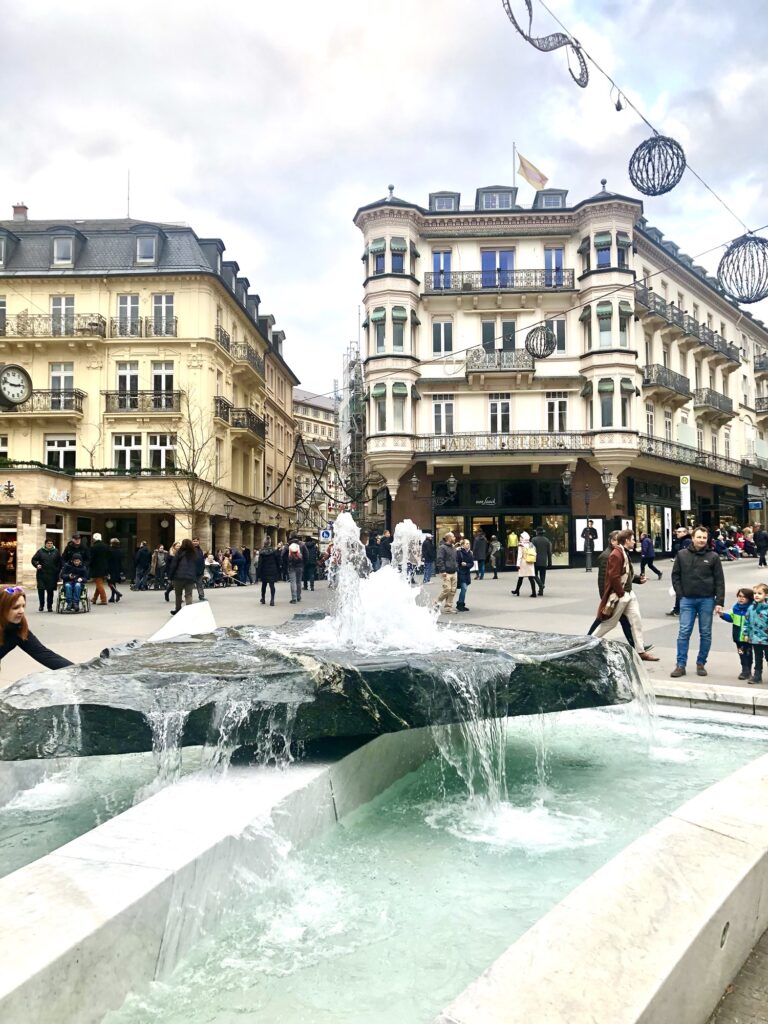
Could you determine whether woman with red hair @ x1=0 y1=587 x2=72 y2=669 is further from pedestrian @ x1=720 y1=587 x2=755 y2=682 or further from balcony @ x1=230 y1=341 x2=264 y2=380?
balcony @ x1=230 y1=341 x2=264 y2=380

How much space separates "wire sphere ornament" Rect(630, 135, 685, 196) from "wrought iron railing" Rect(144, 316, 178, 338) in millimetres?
29802

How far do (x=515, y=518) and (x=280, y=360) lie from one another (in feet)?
80.3

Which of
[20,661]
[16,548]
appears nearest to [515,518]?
[16,548]

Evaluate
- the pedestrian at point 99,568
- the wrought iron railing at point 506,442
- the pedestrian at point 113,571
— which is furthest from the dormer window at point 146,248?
the pedestrian at point 99,568

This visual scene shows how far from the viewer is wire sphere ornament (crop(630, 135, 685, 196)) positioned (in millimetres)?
8930

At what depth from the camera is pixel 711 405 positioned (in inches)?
1667

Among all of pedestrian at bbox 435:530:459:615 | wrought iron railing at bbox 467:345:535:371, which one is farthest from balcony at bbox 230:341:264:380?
pedestrian at bbox 435:530:459:615

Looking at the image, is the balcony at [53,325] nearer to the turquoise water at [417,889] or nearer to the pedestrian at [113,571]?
the pedestrian at [113,571]

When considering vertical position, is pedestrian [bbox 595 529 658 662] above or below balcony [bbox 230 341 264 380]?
below

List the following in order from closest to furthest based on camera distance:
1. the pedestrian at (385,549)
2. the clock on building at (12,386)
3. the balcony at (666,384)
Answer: the clock on building at (12,386) < the pedestrian at (385,549) < the balcony at (666,384)

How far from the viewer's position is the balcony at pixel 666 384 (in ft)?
121

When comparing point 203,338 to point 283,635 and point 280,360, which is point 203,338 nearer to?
point 280,360

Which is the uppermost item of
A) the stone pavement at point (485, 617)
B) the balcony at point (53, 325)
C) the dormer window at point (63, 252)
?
the dormer window at point (63, 252)

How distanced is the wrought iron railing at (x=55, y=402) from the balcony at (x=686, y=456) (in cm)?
2673
